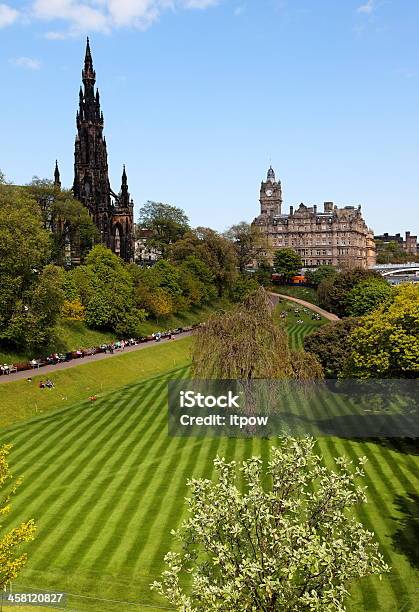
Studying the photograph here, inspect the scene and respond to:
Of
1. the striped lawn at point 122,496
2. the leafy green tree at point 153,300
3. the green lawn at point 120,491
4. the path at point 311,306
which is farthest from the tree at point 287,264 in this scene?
the striped lawn at point 122,496

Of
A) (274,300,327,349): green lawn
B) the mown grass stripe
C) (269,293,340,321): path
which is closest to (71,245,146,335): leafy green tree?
(274,300,327,349): green lawn

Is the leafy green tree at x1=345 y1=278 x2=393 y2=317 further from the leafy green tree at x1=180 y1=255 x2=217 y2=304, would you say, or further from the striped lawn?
the striped lawn

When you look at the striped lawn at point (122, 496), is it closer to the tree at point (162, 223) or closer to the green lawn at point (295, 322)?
the green lawn at point (295, 322)

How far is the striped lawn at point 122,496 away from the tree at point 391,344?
496 cm

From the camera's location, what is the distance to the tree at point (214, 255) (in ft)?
376

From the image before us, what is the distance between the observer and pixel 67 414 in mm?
47906

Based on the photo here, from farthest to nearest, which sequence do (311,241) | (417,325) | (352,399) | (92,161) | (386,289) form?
1. (311,241)
2. (92,161)
3. (386,289)
4. (352,399)
5. (417,325)

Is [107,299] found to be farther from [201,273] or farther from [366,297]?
[366,297]

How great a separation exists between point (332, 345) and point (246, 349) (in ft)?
52.1

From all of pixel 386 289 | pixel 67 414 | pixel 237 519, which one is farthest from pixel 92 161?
pixel 237 519

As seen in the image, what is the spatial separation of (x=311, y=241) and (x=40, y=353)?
142 metres

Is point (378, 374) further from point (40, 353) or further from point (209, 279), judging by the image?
point (209, 279)

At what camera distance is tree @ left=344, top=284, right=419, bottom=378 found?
3988 centimetres

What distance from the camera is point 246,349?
134 ft
